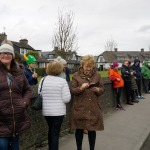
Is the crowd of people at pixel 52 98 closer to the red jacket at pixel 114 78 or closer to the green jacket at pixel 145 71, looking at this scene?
the red jacket at pixel 114 78

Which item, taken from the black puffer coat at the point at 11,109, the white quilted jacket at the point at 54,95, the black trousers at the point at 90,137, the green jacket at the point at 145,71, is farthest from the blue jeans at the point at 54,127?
the green jacket at the point at 145,71

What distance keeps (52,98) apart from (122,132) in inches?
123

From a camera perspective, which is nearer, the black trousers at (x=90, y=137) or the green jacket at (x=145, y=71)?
the black trousers at (x=90, y=137)

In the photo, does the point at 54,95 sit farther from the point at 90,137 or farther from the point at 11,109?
the point at 11,109

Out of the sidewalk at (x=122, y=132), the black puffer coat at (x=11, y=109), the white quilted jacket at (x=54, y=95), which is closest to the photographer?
the black puffer coat at (x=11, y=109)

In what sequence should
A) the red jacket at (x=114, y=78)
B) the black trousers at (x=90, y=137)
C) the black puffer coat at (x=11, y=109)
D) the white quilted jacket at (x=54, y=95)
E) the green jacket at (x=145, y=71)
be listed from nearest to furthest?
1. the black puffer coat at (x=11, y=109)
2. the white quilted jacket at (x=54, y=95)
3. the black trousers at (x=90, y=137)
4. the red jacket at (x=114, y=78)
5. the green jacket at (x=145, y=71)

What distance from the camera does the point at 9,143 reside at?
3.93 meters

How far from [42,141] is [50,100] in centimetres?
151

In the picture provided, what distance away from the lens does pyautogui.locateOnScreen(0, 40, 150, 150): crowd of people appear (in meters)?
3.78

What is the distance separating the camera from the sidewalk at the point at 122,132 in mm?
6207

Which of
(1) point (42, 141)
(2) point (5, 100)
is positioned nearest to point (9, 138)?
(2) point (5, 100)

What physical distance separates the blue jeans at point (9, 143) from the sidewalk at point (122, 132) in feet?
6.50

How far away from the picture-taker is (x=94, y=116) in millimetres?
5207

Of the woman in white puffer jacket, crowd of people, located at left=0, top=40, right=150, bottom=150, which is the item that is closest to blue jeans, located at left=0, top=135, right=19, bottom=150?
crowd of people, located at left=0, top=40, right=150, bottom=150
